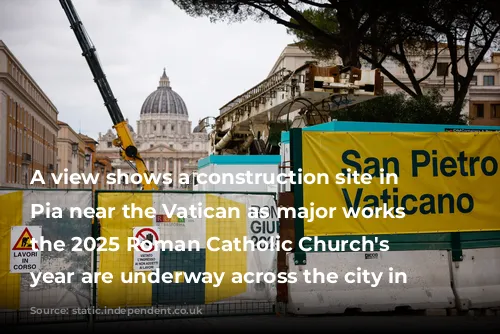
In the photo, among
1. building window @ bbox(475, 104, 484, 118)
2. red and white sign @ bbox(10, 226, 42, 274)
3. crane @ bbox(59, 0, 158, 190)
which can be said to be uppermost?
building window @ bbox(475, 104, 484, 118)

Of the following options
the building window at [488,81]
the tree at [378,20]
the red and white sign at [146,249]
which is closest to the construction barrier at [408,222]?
the red and white sign at [146,249]

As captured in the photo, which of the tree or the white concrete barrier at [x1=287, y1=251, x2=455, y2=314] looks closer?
the white concrete barrier at [x1=287, y1=251, x2=455, y2=314]

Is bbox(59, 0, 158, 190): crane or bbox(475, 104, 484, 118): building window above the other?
bbox(475, 104, 484, 118): building window

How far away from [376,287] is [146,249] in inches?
114

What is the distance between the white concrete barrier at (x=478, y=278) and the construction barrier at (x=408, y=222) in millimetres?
13

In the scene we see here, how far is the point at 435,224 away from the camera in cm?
908

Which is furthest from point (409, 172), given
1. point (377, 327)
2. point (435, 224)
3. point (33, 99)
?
point (33, 99)

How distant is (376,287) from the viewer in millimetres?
8828

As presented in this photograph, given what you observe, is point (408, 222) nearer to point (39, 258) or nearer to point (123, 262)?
point (123, 262)

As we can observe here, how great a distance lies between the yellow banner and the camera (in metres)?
8.77

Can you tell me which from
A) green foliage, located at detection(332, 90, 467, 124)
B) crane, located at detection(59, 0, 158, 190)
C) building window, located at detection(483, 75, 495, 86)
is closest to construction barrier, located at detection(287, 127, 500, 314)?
crane, located at detection(59, 0, 158, 190)

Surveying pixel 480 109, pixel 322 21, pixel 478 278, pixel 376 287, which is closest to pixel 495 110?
pixel 480 109

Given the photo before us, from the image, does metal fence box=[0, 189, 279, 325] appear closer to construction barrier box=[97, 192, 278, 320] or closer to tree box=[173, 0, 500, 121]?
construction barrier box=[97, 192, 278, 320]

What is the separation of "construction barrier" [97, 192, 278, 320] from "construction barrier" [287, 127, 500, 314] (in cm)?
48
